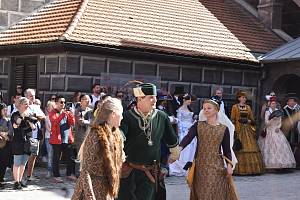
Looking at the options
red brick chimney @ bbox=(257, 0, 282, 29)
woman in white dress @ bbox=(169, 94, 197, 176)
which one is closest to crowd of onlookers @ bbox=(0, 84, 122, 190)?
woman in white dress @ bbox=(169, 94, 197, 176)

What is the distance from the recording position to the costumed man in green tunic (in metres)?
5.56

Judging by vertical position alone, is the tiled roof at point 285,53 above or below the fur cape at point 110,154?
above

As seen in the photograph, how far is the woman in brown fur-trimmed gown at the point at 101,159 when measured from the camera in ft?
14.3

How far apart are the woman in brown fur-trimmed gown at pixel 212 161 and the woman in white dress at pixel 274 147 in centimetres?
580

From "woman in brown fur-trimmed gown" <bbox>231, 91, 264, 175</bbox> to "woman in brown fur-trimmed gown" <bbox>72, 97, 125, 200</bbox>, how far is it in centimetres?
750

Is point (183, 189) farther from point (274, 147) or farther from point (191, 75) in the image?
point (191, 75)

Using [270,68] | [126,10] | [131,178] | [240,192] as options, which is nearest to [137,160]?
[131,178]

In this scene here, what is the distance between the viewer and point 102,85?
40.9 feet

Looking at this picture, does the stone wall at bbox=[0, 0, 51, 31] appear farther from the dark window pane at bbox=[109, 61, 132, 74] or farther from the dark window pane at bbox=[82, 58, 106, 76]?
the dark window pane at bbox=[109, 61, 132, 74]

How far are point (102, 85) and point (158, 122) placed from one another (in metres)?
6.81

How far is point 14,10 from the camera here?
46.5 feet

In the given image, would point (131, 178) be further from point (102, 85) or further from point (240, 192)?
point (102, 85)

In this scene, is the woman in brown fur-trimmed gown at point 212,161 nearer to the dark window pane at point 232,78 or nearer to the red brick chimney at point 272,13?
the dark window pane at point 232,78

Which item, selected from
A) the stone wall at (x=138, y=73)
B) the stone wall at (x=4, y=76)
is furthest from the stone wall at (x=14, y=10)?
the stone wall at (x=138, y=73)
